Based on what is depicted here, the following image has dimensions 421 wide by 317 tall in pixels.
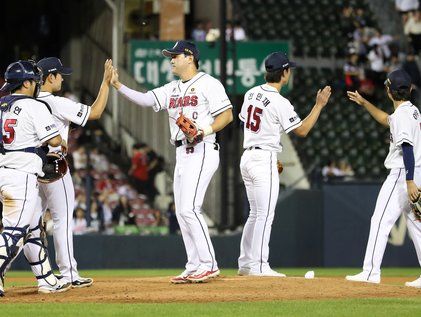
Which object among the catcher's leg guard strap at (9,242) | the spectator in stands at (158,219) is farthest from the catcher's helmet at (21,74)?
the spectator in stands at (158,219)

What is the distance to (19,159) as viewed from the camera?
933cm

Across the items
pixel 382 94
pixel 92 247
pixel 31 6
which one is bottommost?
pixel 92 247

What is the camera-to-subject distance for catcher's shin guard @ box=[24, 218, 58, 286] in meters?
9.72

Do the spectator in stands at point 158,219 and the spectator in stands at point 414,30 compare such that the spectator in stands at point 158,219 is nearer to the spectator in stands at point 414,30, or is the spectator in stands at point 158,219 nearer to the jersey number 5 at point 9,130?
the spectator in stands at point 414,30

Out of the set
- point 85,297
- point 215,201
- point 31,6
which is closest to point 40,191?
point 85,297

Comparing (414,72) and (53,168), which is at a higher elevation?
(414,72)

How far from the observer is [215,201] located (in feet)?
59.1

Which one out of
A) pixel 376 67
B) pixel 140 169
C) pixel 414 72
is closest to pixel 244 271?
pixel 140 169

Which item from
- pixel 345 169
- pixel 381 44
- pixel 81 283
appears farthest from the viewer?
pixel 381 44

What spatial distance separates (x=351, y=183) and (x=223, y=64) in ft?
8.80

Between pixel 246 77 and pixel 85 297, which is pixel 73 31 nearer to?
pixel 246 77

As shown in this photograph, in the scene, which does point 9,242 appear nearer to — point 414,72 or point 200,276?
point 200,276

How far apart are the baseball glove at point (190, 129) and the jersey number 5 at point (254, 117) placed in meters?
1.11

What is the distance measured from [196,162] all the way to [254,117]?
1.08m
